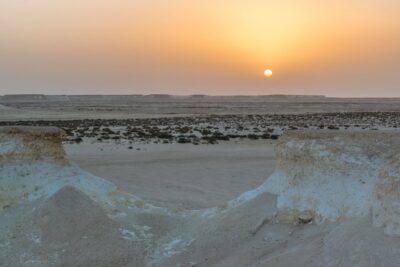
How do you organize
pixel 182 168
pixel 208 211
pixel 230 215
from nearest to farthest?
pixel 230 215 < pixel 208 211 < pixel 182 168

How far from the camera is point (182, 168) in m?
24.9

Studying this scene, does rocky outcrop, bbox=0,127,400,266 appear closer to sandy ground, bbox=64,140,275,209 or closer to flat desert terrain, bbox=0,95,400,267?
flat desert terrain, bbox=0,95,400,267

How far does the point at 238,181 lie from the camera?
832 inches

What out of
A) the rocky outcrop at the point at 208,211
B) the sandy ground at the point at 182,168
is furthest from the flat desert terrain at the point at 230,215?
the sandy ground at the point at 182,168

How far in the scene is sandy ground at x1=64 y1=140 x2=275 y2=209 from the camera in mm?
18375

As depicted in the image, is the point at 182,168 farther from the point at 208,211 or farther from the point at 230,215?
the point at 230,215

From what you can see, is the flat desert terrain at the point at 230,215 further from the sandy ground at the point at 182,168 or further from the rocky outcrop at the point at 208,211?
the sandy ground at the point at 182,168

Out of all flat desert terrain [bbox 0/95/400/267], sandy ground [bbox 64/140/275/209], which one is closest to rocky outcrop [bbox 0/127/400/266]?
flat desert terrain [bbox 0/95/400/267]

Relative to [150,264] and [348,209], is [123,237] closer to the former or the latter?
[150,264]

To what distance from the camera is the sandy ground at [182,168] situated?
18375 millimetres

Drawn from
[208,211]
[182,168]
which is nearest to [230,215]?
[208,211]

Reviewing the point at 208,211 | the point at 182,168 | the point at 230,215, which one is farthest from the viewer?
the point at 182,168

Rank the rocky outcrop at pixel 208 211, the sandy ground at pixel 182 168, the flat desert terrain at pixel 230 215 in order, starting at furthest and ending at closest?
the sandy ground at pixel 182 168 → the rocky outcrop at pixel 208 211 → the flat desert terrain at pixel 230 215

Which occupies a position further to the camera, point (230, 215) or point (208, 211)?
point (208, 211)
